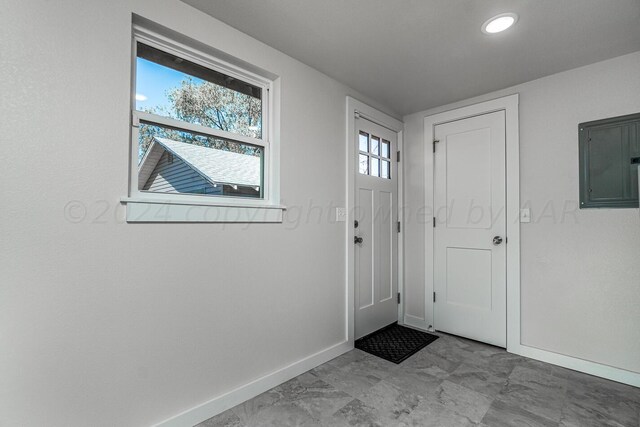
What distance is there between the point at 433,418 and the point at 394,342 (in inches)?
43.8

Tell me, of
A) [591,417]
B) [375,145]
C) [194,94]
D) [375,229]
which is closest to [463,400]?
[591,417]

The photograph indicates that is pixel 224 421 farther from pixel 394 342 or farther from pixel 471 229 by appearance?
pixel 471 229

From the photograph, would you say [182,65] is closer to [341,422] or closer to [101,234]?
[101,234]

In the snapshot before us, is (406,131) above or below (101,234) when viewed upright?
above

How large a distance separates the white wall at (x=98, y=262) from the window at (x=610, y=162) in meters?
2.50

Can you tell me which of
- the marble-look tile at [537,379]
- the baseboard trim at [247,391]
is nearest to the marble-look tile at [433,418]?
the marble-look tile at [537,379]

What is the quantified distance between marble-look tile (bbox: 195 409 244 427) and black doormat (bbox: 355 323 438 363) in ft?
4.22

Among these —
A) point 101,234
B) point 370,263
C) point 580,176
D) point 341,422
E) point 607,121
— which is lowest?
point 341,422

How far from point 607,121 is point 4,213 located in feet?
11.9

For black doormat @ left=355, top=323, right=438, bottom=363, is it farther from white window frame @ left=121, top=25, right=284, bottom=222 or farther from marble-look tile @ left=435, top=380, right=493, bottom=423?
white window frame @ left=121, top=25, right=284, bottom=222

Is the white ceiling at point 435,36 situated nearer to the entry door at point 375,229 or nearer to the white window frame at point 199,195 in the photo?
the white window frame at point 199,195

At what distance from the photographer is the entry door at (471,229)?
279cm

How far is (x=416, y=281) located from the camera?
3.35 metres

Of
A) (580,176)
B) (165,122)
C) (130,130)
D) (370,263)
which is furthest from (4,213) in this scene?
(580,176)
